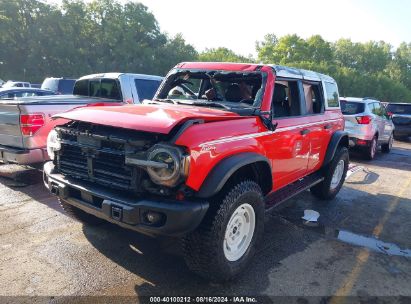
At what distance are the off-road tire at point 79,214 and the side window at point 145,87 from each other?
3.54 meters

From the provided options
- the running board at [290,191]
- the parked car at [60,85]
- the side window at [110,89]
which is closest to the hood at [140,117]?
the running board at [290,191]

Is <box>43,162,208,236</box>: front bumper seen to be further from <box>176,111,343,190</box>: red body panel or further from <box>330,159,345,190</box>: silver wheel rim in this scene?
<box>330,159,345,190</box>: silver wheel rim

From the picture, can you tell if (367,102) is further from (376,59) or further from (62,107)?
(376,59)

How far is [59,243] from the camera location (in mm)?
3865

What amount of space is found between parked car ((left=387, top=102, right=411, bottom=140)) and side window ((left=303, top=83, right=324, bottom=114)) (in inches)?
462

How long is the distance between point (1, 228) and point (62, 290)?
1.71 m

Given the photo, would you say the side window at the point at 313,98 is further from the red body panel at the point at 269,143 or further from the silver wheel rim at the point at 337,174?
the silver wheel rim at the point at 337,174

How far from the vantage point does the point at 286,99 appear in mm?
4629

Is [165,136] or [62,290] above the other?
[165,136]

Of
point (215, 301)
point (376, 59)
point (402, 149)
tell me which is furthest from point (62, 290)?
point (376, 59)

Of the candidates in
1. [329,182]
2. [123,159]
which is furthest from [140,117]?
[329,182]

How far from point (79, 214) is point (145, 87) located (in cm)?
388

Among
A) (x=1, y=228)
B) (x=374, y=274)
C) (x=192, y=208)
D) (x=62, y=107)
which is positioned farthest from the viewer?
(x=62, y=107)

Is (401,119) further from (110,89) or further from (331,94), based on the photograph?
(110,89)
